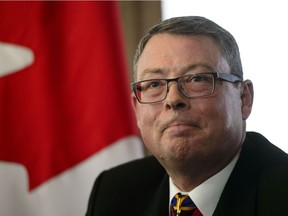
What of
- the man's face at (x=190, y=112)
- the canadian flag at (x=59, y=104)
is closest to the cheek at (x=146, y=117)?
the man's face at (x=190, y=112)

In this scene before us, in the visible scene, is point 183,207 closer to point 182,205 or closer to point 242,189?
point 182,205

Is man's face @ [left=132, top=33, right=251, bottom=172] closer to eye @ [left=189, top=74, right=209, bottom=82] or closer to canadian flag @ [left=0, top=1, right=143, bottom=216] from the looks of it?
eye @ [left=189, top=74, right=209, bottom=82]

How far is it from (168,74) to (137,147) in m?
0.84

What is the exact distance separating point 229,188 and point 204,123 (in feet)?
0.83

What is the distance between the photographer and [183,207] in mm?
1430

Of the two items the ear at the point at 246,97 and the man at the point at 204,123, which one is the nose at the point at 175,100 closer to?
the man at the point at 204,123

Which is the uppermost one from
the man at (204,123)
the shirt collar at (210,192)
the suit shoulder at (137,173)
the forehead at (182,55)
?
the forehead at (182,55)

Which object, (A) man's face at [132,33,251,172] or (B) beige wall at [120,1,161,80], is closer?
(A) man's face at [132,33,251,172]

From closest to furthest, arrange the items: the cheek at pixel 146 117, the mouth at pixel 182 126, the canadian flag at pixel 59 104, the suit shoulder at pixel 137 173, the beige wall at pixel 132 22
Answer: the mouth at pixel 182 126 < the cheek at pixel 146 117 < the suit shoulder at pixel 137 173 < the canadian flag at pixel 59 104 < the beige wall at pixel 132 22

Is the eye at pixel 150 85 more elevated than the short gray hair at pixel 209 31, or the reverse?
the short gray hair at pixel 209 31

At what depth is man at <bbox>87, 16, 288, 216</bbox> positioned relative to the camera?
51.9 inches

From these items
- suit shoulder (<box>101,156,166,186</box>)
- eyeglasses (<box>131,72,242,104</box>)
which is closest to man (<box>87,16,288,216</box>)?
eyeglasses (<box>131,72,242,104</box>)

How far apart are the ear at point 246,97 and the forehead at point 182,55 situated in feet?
0.41

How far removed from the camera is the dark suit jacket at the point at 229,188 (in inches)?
52.4
